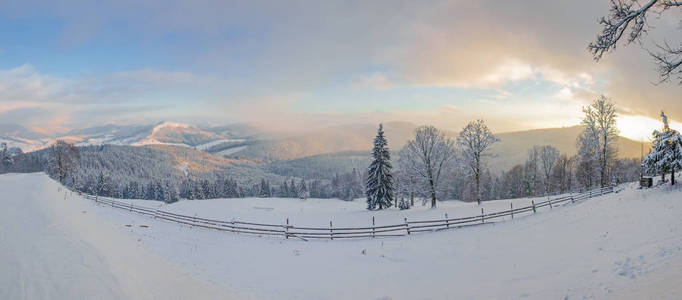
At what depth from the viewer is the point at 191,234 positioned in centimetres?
2291

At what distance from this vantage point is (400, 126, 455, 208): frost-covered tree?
129 feet

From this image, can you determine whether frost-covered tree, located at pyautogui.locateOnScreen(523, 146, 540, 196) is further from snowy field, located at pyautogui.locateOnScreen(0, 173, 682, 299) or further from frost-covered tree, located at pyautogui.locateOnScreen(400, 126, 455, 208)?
snowy field, located at pyautogui.locateOnScreen(0, 173, 682, 299)

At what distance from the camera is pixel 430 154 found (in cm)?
3959

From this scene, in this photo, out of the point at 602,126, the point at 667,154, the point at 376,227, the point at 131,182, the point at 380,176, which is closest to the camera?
the point at 376,227

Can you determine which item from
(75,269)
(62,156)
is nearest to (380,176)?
(75,269)

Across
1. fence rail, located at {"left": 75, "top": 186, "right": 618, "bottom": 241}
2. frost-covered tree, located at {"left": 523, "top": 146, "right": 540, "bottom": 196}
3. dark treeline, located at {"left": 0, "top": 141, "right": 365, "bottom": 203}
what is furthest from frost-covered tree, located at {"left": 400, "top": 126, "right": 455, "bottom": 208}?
dark treeline, located at {"left": 0, "top": 141, "right": 365, "bottom": 203}

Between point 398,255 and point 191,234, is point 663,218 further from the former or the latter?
point 191,234

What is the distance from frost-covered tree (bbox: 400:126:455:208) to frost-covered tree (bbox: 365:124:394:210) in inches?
161

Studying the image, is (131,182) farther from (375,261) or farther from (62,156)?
(375,261)

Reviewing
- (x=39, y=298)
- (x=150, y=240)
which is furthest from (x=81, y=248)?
(x=150, y=240)

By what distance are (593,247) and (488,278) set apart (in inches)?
202

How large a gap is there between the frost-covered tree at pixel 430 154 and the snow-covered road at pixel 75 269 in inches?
1266

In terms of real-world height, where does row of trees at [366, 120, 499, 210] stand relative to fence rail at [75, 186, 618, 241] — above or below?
above

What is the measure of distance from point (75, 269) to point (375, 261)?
40.8ft
